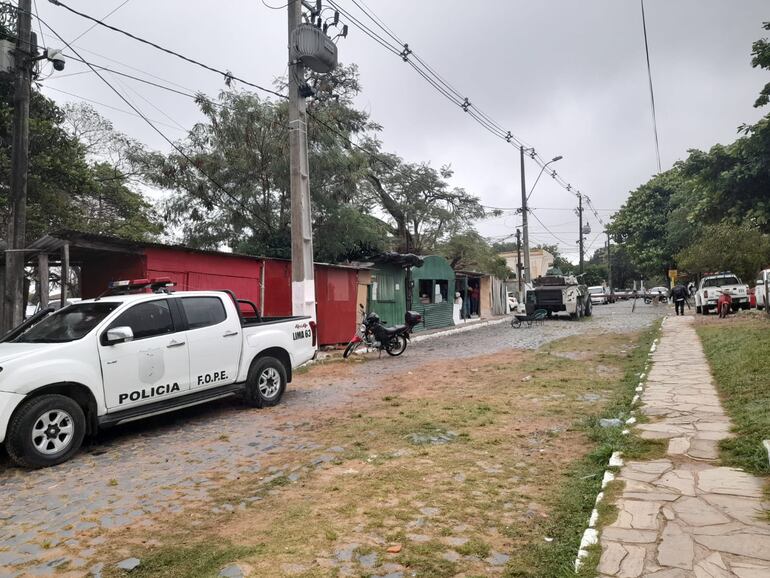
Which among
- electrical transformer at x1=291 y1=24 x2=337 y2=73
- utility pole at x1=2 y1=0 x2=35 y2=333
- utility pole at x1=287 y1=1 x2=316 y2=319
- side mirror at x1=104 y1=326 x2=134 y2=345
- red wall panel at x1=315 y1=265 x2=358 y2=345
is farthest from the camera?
red wall panel at x1=315 y1=265 x2=358 y2=345

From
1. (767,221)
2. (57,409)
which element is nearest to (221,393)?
(57,409)

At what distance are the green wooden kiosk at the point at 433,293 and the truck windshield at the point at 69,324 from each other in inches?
619

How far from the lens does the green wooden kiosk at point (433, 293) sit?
72.2 feet

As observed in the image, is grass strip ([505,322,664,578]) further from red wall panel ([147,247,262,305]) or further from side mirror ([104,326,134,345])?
red wall panel ([147,247,262,305])

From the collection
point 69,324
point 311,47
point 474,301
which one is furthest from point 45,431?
point 474,301

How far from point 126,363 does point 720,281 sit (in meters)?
24.1

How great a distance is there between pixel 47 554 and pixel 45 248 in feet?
25.2

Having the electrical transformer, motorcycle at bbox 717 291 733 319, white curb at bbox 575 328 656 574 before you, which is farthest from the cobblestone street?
motorcycle at bbox 717 291 733 319

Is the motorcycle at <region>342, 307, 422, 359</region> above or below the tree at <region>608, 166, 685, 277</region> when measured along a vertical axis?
below

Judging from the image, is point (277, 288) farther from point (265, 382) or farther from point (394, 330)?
point (265, 382)

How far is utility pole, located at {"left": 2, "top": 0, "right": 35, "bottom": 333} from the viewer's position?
34.9 feet

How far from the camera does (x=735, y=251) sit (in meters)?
21.2

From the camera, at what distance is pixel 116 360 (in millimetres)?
5844

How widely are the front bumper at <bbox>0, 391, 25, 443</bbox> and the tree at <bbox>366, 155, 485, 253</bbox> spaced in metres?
21.6
